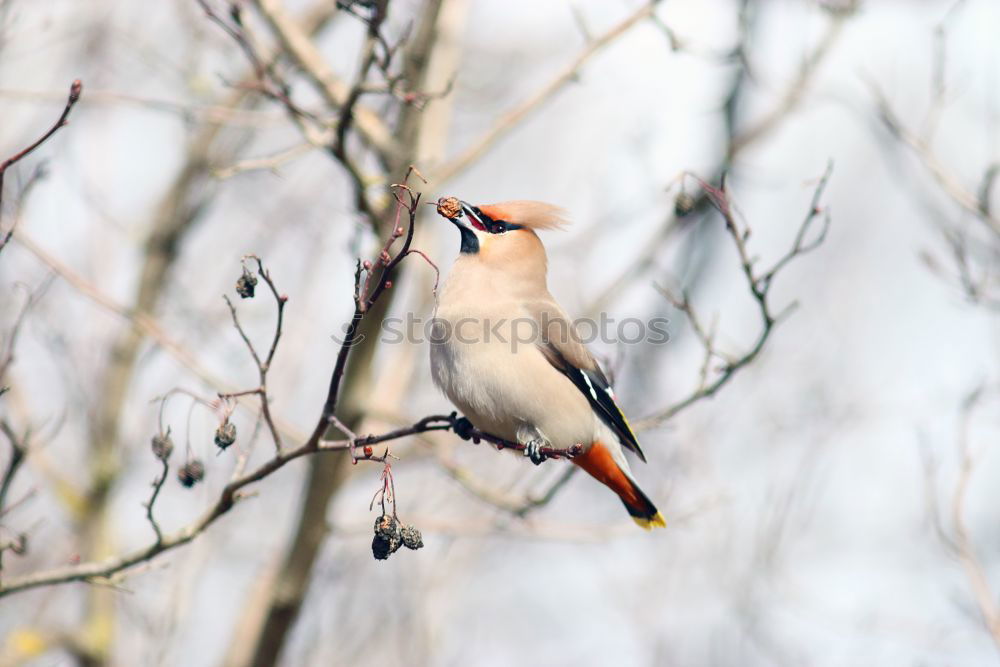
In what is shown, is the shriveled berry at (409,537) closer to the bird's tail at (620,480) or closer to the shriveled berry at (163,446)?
the shriveled berry at (163,446)

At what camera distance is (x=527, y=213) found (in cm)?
511

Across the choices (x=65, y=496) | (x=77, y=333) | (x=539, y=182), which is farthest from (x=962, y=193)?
(x=539, y=182)

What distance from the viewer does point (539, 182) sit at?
12.5m

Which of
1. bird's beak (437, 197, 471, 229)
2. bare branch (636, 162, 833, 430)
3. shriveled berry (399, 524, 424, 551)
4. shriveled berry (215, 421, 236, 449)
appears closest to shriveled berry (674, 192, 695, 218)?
bare branch (636, 162, 833, 430)

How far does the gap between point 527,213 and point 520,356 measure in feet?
2.70

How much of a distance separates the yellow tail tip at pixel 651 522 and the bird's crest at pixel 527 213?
1.44 meters

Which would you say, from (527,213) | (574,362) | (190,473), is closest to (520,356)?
(574,362)

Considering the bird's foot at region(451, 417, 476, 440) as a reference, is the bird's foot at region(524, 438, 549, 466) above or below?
below

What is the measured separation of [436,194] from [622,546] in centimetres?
439

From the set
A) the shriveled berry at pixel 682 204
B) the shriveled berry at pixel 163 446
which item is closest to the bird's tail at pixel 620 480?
the shriveled berry at pixel 682 204

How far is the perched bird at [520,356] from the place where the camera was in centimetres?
442

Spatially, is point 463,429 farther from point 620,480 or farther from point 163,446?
point 163,446

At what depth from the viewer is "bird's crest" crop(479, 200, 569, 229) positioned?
5082 mm

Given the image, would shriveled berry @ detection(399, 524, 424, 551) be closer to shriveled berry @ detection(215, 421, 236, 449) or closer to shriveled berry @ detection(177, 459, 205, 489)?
shriveled berry @ detection(215, 421, 236, 449)
